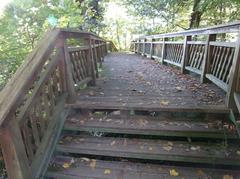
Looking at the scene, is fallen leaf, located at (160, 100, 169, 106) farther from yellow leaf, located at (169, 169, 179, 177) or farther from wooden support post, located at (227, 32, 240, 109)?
yellow leaf, located at (169, 169, 179, 177)

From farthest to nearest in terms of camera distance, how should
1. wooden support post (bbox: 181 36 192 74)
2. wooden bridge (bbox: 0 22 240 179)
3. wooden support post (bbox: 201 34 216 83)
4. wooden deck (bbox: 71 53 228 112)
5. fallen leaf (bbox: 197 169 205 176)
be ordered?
1. wooden support post (bbox: 181 36 192 74)
2. wooden support post (bbox: 201 34 216 83)
3. wooden deck (bbox: 71 53 228 112)
4. fallen leaf (bbox: 197 169 205 176)
5. wooden bridge (bbox: 0 22 240 179)

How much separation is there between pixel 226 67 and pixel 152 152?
1.78m

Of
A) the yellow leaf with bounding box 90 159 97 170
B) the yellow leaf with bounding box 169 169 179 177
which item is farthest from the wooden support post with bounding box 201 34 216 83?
the yellow leaf with bounding box 90 159 97 170

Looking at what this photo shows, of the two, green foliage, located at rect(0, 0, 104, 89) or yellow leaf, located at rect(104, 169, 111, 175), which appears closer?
yellow leaf, located at rect(104, 169, 111, 175)

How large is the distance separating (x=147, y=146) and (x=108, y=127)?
0.52m

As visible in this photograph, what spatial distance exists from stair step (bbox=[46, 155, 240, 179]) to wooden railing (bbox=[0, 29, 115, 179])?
21cm

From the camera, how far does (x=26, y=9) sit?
473 centimetres

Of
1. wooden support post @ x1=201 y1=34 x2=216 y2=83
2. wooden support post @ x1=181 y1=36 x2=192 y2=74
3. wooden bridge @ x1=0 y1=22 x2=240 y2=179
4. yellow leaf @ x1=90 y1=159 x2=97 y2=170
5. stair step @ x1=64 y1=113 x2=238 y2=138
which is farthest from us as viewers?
wooden support post @ x1=181 y1=36 x2=192 y2=74

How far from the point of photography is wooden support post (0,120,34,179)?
5.52 ft

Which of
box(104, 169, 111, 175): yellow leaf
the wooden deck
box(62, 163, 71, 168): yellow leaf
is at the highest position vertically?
the wooden deck

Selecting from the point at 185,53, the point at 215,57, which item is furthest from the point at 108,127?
the point at 185,53

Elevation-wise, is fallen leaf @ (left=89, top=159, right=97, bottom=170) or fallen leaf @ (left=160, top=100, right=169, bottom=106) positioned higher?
fallen leaf @ (left=160, top=100, right=169, bottom=106)

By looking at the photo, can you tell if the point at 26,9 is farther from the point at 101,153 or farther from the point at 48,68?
the point at 101,153

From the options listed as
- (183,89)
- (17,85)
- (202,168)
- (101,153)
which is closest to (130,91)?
(183,89)
